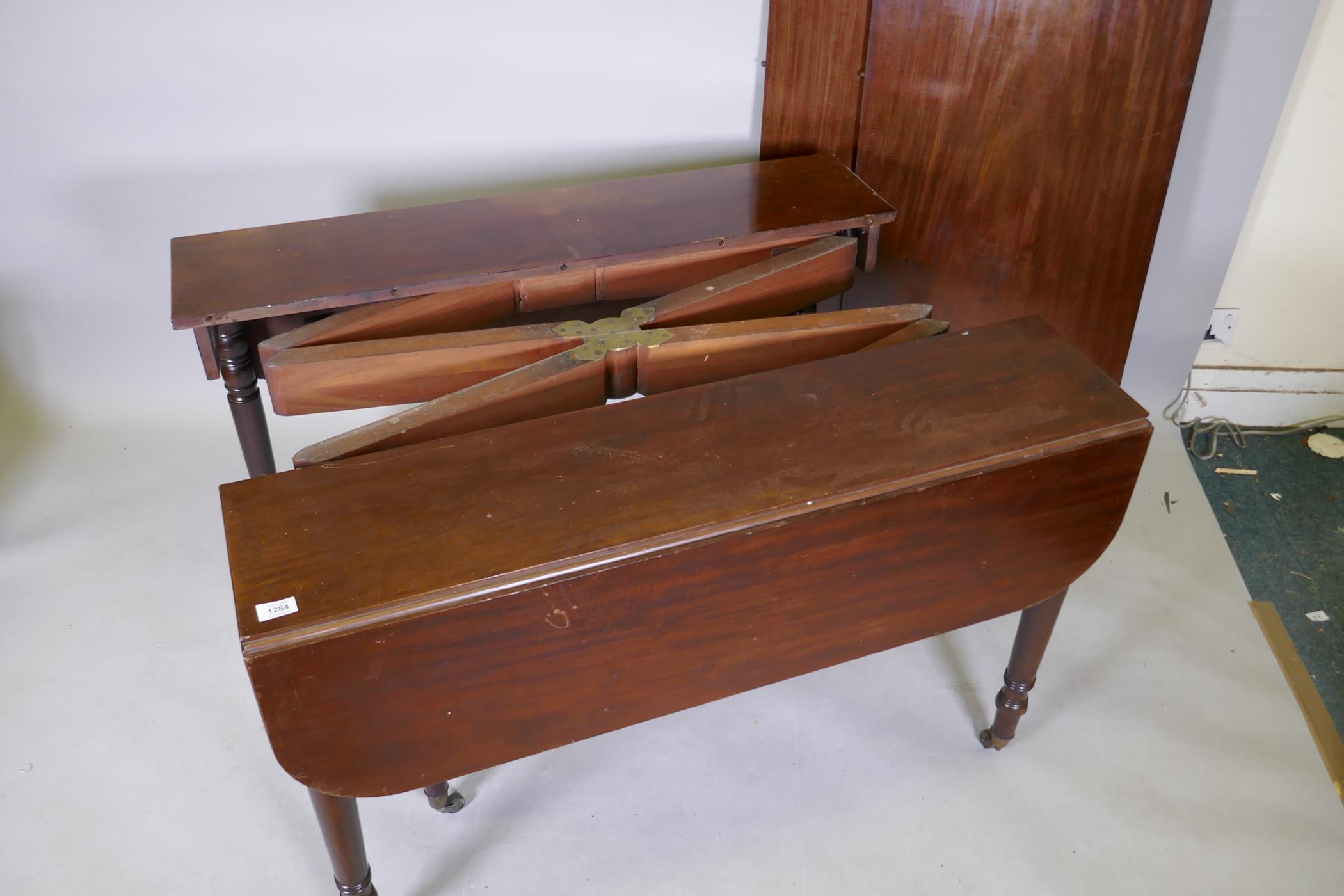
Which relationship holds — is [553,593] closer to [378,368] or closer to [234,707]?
[378,368]

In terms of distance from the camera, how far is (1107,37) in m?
2.16

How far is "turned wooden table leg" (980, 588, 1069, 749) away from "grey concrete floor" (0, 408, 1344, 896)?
0.23 ft

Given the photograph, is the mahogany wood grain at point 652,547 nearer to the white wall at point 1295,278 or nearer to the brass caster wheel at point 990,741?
the brass caster wheel at point 990,741

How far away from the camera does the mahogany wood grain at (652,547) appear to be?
1.30 m

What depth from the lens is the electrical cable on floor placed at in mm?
2713

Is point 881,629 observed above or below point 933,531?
below

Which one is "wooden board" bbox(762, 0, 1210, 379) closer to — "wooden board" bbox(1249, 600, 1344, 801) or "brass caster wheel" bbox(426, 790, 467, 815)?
"wooden board" bbox(1249, 600, 1344, 801)

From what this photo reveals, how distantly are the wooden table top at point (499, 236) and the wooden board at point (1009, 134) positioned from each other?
0.21 meters

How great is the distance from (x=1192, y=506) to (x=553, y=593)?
1752 mm

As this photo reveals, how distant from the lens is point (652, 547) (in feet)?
4.43

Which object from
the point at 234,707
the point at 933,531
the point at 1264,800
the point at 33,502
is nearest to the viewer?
the point at 933,531

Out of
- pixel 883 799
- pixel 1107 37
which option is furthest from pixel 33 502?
pixel 1107 37

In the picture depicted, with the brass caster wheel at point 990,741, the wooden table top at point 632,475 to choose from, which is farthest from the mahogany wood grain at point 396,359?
the brass caster wheel at point 990,741

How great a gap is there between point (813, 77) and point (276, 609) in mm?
1521
